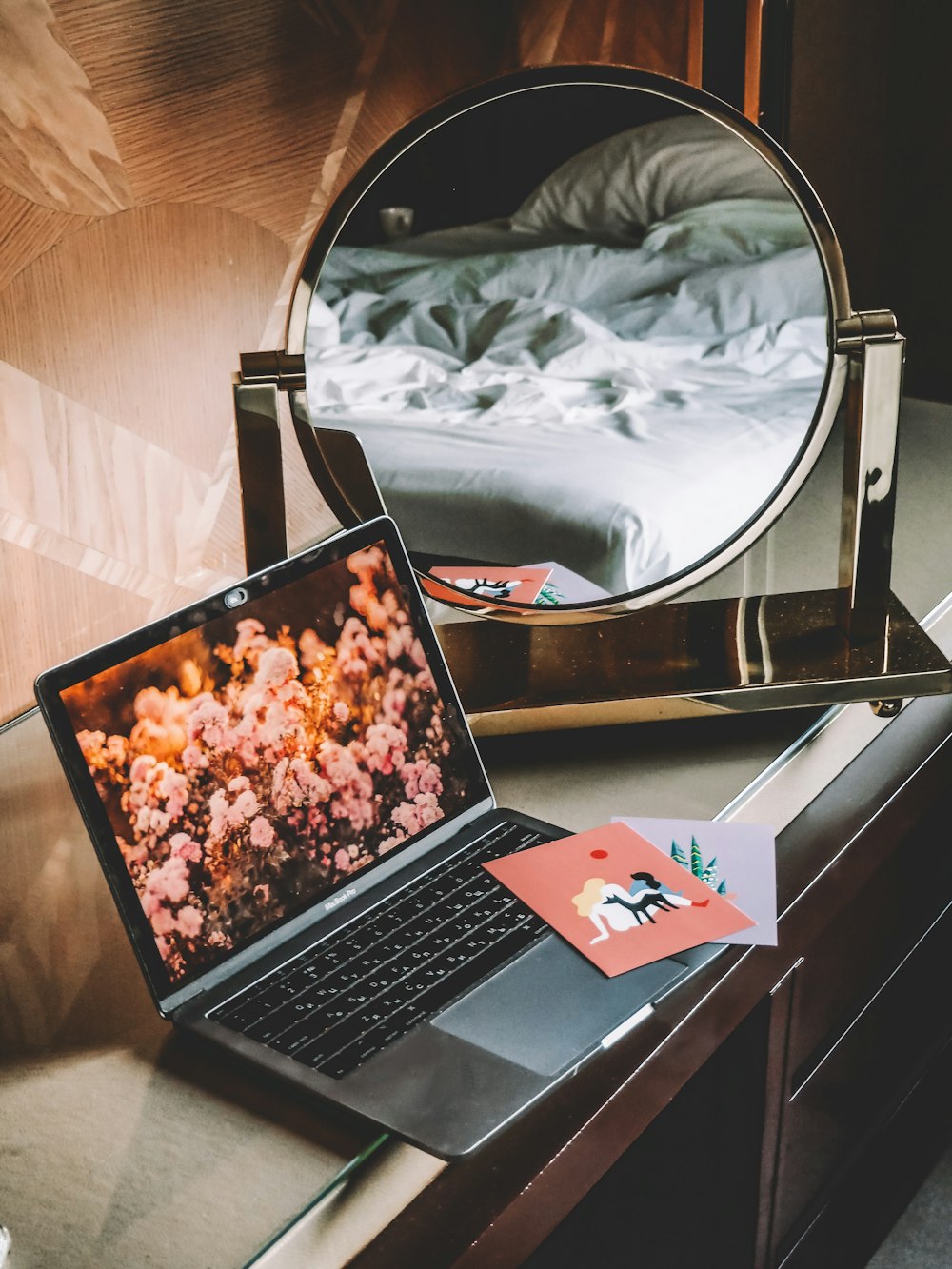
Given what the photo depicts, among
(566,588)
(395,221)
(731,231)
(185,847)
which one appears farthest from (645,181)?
(185,847)

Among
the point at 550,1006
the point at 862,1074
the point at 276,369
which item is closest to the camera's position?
the point at 550,1006

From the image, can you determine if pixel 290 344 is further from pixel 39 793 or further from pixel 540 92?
pixel 39 793

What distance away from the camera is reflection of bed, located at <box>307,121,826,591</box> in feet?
3.21

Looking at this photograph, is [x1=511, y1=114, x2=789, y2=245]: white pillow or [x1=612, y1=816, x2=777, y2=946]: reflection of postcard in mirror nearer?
[x1=612, y1=816, x2=777, y2=946]: reflection of postcard in mirror

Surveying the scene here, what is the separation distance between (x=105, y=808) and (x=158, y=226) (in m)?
0.55

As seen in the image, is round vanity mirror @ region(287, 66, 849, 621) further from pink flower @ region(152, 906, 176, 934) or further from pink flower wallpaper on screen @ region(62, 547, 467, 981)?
pink flower @ region(152, 906, 176, 934)

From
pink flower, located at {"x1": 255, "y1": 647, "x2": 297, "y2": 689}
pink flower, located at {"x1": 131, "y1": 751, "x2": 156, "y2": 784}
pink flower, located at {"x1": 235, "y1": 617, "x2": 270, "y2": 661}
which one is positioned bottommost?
pink flower, located at {"x1": 131, "y1": 751, "x2": 156, "y2": 784}

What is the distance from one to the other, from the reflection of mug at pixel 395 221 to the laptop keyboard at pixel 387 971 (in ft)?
1.61

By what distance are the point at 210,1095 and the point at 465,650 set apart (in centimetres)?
44

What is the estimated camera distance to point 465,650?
0.98 meters

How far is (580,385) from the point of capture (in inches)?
41.1

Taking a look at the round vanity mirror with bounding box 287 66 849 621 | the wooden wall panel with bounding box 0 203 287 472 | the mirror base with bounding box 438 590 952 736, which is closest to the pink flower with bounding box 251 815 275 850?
the mirror base with bounding box 438 590 952 736

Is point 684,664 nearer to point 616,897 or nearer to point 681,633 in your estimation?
point 681,633

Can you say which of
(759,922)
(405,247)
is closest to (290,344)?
(405,247)
